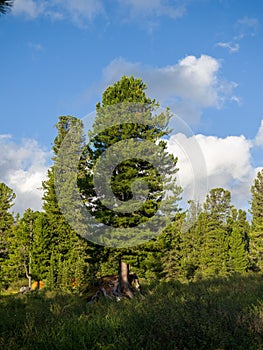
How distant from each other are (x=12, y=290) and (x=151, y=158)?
1083 inches

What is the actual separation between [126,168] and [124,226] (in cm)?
302

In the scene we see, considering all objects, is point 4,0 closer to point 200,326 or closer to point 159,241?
point 200,326

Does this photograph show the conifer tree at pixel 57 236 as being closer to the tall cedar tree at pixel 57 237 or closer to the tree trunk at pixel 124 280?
the tall cedar tree at pixel 57 237

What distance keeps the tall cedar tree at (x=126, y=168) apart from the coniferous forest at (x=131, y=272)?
0.06 metres

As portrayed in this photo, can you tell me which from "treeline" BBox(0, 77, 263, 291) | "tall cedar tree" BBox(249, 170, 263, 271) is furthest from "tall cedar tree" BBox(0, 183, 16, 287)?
"tall cedar tree" BBox(249, 170, 263, 271)

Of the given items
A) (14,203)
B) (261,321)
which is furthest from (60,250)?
(261,321)

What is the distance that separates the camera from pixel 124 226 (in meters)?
19.3

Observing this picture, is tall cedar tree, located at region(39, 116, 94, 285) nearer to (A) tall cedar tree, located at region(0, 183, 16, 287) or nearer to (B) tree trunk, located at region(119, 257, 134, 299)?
(A) tall cedar tree, located at region(0, 183, 16, 287)

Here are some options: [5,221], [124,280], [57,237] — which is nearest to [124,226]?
[124,280]

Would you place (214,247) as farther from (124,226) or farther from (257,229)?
(124,226)

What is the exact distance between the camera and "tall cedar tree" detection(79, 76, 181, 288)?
1909 centimetres

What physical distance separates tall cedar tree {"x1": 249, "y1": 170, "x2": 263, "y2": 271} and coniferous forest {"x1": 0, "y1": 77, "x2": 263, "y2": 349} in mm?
169

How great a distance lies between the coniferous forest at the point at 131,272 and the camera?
22.2ft

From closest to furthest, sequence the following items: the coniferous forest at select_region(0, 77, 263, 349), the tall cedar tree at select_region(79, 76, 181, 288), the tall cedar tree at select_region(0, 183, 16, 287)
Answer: the coniferous forest at select_region(0, 77, 263, 349) → the tall cedar tree at select_region(79, 76, 181, 288) → the tall cedar tree at select_region(0, 183, 16, 287)
